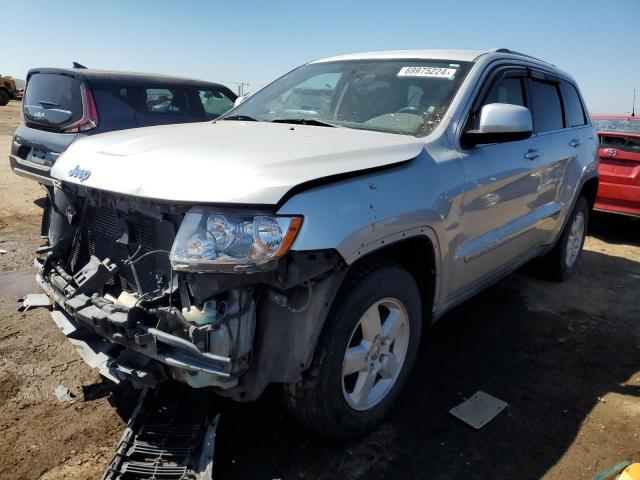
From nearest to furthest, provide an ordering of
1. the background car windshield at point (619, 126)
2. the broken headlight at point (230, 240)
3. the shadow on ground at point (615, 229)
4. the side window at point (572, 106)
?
the broken headlight at point (230, 240), the side window at point (572, 106), the background car windshield at point (619, 126), the shadow on ground at point (615, 229)

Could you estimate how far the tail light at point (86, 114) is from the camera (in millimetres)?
5984

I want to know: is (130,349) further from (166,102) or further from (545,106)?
(166,102)

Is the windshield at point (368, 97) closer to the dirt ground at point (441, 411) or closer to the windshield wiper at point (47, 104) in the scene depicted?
the dirt ground at point (441, 411)

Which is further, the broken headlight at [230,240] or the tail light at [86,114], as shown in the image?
the tail light at [86,114]

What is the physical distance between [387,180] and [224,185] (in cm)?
78

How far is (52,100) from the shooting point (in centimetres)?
629

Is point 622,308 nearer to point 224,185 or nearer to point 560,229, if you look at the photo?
point 560,229

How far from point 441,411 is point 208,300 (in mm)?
1604

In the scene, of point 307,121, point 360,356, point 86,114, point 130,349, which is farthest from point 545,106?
point 86,114

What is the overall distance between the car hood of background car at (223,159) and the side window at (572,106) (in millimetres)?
2632

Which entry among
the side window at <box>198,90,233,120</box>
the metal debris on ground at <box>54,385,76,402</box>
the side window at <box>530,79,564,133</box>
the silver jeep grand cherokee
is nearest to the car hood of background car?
the silver jeep grand cherokee

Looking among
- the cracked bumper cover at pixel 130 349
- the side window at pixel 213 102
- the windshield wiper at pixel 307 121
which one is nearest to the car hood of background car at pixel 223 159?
the windshield wiper at pixel 307 121

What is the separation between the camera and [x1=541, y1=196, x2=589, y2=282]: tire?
16.1 feet

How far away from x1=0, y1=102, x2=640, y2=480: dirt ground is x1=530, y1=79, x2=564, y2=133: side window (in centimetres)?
154
